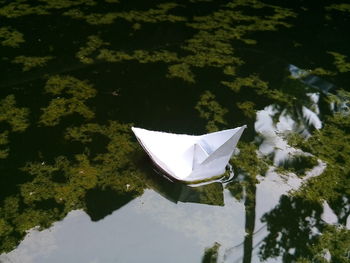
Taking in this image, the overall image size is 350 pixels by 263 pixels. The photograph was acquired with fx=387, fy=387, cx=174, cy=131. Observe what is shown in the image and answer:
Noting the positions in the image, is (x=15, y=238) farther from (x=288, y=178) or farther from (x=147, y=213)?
(x=288, y=178)

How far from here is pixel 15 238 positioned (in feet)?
4.65

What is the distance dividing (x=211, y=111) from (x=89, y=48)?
3.18ft

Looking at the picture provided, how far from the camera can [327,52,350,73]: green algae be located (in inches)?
103

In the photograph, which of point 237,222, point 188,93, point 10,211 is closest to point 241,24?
point 188,93

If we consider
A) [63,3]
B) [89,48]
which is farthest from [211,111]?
[63,3]

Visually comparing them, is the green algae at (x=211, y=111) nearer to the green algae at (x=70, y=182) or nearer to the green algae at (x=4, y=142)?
the green algae at (x=70, y=182)

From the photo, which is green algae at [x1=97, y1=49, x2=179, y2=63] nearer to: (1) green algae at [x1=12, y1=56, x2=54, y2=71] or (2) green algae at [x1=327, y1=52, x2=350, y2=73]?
(1) green algae at [x1=12, y1=56, x2=54, y2=71]

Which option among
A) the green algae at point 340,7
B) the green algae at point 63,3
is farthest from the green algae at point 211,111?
the green algae at point 340,7

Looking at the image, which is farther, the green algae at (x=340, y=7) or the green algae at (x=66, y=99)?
the green algae at (x=340, y=7)

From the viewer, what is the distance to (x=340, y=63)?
8.82 feet

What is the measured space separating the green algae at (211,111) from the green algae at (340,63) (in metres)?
1.00

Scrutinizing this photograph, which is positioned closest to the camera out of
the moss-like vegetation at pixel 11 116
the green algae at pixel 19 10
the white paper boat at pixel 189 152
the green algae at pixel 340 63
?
the white paper boat at pixel 189 152

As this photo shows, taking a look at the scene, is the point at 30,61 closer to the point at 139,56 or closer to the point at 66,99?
the point at 66,99

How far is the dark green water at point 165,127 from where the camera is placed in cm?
149
